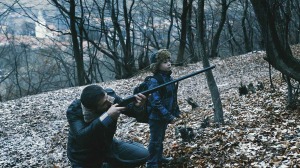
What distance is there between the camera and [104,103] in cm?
435

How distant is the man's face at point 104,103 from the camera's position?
14.0 ft

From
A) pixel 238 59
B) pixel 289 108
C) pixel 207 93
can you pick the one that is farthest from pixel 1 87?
pixel 289 108

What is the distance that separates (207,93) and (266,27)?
7.79 m

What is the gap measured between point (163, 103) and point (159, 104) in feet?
0.70

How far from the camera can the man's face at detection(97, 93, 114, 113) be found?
4281 millimetres

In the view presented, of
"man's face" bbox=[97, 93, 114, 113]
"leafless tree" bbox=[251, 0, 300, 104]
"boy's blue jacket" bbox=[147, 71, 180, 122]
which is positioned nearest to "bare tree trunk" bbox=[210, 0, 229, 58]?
"leafless tree" bbox=[251, 0, 300, 104]

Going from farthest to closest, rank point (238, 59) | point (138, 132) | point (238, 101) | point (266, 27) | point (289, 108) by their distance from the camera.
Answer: point (238, 59)
point (238, 101)
point (138, 132)
point (289, 108)
point (266, 27)

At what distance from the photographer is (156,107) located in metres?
5.22

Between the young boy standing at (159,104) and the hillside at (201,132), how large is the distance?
2.04ft

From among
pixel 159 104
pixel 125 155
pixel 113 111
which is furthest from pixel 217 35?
pixel 113 111

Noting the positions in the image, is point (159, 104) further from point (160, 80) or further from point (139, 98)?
point (139, 98)

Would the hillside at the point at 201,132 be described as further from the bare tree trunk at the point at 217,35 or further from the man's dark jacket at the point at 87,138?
the bare tree trunk at the point at 217,35

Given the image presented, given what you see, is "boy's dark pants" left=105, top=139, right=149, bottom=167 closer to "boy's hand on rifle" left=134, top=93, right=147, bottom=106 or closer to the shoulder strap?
"boy's hand on rifle" left=134, top=93, right=147, bottom=106

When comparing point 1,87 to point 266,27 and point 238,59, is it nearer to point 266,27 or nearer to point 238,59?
point 238,59
